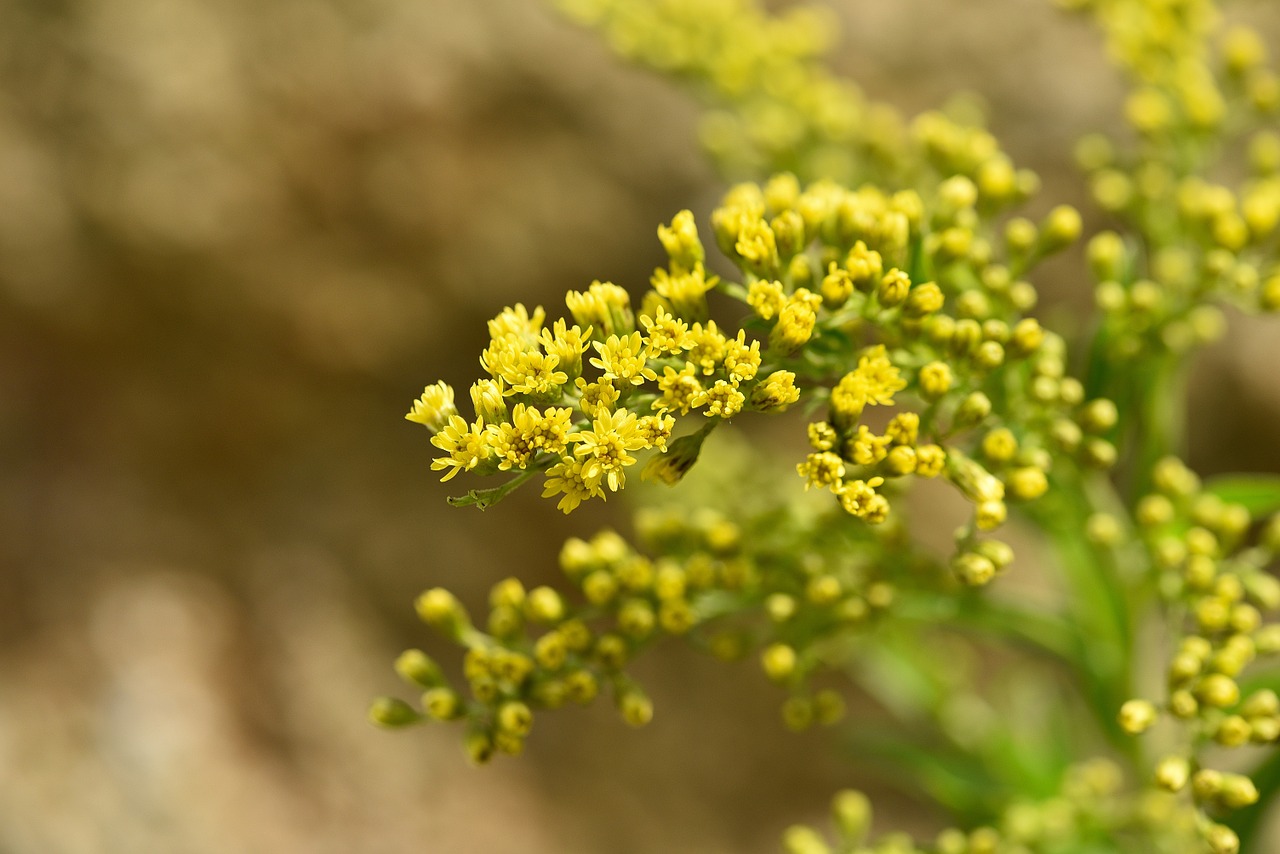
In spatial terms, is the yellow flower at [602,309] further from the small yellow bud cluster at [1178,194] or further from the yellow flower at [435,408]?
the small yellow bud cluster at [1178,194]

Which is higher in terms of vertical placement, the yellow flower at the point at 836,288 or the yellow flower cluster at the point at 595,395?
the yellow flower at the point at 836,288

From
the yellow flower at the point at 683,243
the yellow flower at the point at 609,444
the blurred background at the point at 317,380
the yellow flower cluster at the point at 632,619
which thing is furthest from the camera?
the blurred background at the point at 317,380

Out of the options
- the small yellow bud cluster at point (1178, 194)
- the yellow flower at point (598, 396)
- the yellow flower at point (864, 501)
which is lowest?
the yellow flower at point (864, 501)

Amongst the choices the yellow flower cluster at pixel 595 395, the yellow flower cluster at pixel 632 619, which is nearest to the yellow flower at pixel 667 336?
the yellow flower cluster at pixel 595 395

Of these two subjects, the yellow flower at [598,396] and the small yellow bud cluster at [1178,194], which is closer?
the yellow flower at [598,396]

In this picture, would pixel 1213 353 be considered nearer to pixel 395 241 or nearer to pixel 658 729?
pixel 658 729

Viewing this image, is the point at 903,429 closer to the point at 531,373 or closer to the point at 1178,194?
the point at 531,373

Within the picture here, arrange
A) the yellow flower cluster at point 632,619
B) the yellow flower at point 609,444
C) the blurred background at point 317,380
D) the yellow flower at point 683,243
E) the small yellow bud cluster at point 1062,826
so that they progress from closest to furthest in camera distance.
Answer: the yellow flower at point 609,444
the yellow flower at point 683,243
the yellow flower cluster at point 632,619
the small yellow bud cluster at point 1062,826
the blurred background at point 317,380

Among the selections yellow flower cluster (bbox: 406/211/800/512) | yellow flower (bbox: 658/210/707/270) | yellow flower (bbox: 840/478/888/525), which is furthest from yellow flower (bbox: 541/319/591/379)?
yellow flower (bbox: 840/478/888/525)

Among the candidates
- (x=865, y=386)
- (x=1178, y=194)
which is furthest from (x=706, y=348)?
(x=1178, y=194)
